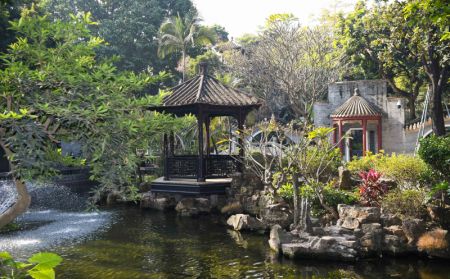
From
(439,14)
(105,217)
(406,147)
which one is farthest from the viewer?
(406,147)

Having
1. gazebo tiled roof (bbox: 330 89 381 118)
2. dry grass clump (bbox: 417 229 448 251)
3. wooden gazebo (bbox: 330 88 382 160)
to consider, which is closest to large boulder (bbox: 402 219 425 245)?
dry grass clump (bbox: 417 229 448 251)

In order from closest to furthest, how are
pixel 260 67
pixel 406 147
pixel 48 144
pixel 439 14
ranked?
pixel 48 144, pixel 439 14, pixel 406 147, pixel 260 67

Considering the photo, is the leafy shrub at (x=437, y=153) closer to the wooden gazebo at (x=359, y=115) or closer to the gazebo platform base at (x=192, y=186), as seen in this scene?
the gazebo platform base at (x=192, y=186)

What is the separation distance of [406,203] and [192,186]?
8.37 m

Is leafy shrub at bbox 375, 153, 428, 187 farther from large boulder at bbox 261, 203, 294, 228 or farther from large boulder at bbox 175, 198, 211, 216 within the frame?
large boulder at bbox 175, 198, 211, 216

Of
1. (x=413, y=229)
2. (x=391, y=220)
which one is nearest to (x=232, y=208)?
(x=391, y=220)

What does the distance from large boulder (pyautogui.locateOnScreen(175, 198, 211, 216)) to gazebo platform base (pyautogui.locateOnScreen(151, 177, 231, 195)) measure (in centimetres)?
41

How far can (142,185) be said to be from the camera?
842 inches

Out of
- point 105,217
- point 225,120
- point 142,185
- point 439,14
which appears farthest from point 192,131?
point 439,14

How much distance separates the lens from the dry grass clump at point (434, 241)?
1023 cm

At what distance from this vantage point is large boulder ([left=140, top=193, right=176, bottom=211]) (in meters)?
18.5

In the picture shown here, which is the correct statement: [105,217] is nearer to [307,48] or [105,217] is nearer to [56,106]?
[56,106]

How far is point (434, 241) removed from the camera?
10.3 metres

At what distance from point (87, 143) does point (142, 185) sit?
16.7m
